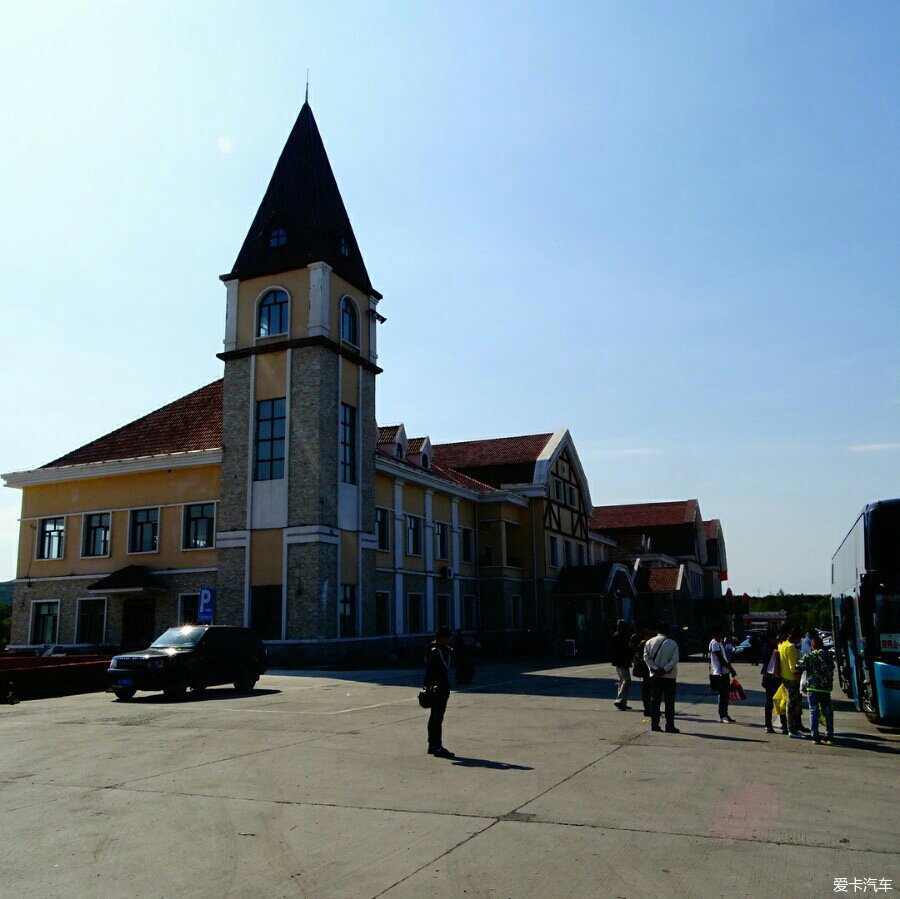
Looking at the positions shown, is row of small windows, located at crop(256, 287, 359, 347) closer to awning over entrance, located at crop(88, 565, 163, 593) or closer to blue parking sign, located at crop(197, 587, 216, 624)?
blue parking sign, located at crop(197, 587, 216, 624)

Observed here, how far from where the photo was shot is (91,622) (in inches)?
1329

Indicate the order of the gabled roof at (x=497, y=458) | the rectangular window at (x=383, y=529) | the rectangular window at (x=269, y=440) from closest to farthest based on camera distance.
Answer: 1. the rectangular window at (x=269, y=440)
2. the rectangular window at (x=383, y=529)
3. the gabled roof at (x=497, y=458)

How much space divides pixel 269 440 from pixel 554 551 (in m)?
24.5

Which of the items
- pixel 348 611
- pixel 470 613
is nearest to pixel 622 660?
pixel 348 611

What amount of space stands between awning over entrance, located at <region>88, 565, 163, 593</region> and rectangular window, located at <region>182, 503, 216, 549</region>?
1.83 m

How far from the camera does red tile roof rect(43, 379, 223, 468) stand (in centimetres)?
3444

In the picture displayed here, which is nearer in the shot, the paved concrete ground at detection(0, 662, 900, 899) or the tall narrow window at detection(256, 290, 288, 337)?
the paved concrete ground at detection(0, 662, 900, 899)

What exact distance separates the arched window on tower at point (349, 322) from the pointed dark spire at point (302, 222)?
3.16 feet

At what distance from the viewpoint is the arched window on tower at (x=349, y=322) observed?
33.2 metres

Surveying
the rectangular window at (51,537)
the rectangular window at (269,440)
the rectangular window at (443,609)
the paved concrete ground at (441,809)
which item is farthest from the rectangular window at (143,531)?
the paved concrete ground at (441,809)

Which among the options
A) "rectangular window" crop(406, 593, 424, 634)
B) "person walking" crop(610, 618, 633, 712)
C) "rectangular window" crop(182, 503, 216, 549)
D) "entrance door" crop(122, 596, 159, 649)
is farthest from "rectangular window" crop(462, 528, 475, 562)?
"person walking" crop(610, 618, 633, 712)

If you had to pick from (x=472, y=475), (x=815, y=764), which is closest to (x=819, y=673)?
(x=815, y=764)

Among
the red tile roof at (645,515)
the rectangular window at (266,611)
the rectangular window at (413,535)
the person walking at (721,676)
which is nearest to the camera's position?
the person walking at (721,676)

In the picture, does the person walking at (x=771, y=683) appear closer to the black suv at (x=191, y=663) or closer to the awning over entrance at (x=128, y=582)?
the black suv at (x=191, y=663)
